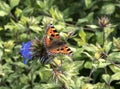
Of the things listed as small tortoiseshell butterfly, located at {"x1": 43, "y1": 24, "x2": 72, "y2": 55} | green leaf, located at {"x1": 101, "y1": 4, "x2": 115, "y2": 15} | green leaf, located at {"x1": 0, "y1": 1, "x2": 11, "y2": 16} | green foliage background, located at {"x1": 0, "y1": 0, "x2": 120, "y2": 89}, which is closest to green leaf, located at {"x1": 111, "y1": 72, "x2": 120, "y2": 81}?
green foliage background, located at {"x1": 0, "y1": 0, "x2": 120, "y2": 89}

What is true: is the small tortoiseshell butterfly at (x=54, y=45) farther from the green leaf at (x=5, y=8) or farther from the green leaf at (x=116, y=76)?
the green leaf at (x=5, y=8)

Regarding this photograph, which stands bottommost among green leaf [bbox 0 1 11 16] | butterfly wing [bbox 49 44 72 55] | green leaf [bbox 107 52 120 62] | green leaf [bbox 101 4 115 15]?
green leaf [bbox 107 52 120 62]

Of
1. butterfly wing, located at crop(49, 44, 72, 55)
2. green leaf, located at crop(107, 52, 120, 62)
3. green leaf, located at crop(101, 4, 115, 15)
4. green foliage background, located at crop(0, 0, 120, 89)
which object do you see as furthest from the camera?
green leaf, located at crop(101, 4, 115, 15)

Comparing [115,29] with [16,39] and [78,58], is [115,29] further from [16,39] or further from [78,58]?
[16,39]

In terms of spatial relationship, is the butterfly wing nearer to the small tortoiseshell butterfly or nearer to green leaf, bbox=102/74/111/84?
the small tortoiseshell butterfly

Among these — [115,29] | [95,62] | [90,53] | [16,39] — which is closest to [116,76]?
[95,62]

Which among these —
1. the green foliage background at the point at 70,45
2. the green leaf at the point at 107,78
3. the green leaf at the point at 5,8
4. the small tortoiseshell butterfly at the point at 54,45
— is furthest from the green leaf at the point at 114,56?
the green leaf at the point at 5,8
